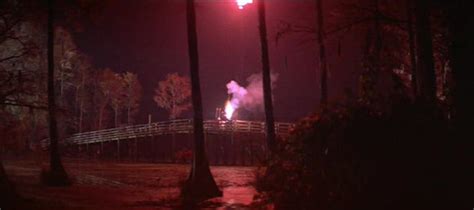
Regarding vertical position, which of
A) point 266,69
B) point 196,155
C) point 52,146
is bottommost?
point 196,155

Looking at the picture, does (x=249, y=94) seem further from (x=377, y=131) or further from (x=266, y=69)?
(x=377, y=131)

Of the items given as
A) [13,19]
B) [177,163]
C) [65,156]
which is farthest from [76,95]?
[13,19]

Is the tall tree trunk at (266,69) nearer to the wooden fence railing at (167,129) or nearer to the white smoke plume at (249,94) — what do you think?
the wooden fence railing at (167,129)

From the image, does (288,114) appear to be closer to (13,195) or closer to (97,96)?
(97,96)

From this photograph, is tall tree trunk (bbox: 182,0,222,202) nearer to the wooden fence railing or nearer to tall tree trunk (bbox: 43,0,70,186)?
tall tree trunk (bbox: 43,0,70,186)

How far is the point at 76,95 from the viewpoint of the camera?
66562mm

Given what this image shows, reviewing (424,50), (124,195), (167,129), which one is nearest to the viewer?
(424,50)

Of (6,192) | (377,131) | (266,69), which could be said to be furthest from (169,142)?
(377,131)

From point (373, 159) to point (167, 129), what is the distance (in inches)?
1798

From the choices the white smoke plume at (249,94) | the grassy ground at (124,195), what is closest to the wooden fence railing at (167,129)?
the white smoke plume at (249,94)

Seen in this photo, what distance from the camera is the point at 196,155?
22.1 meters

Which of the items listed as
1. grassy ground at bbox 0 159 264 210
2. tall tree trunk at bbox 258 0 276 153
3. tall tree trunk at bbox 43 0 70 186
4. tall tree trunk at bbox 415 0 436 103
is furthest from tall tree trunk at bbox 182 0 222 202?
tall tree trunk at bbox 415 0 436 103

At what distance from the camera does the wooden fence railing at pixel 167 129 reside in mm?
50912

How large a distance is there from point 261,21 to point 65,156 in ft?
132
